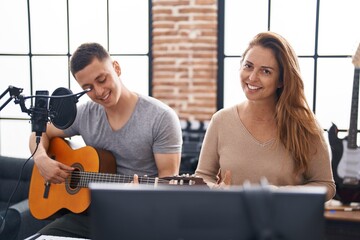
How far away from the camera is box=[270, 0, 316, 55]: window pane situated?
3.16 meters

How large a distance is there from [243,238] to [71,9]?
3.22 m

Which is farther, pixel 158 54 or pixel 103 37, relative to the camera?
pixel 103 37

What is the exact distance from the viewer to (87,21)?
3.57 metres

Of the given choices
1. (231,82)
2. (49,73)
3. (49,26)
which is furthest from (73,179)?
(49,26)

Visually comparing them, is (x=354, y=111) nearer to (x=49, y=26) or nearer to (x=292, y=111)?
(x=292, y=111)

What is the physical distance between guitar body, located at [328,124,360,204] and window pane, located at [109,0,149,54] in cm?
161

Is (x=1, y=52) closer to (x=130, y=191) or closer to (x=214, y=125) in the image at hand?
(x=214, y=125)

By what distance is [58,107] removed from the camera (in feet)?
4.94

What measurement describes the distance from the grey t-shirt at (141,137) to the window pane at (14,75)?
69.9 inches

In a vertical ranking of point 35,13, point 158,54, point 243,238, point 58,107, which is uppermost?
point 35,13

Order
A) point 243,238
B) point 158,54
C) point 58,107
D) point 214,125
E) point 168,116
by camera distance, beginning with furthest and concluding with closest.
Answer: point 158,54 < point 168,116 < point 214,125 < point 58,107 < point 243,238

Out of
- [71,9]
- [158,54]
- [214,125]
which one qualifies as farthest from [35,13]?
[214,125]

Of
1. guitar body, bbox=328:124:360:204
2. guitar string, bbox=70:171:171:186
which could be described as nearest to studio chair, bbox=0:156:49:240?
guitar string, bbox=70:171:171:186

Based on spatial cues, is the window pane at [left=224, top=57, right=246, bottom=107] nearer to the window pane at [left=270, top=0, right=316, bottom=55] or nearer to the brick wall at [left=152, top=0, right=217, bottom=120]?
the brick wall at [left=152, top=0, right=217, bottom=120]
